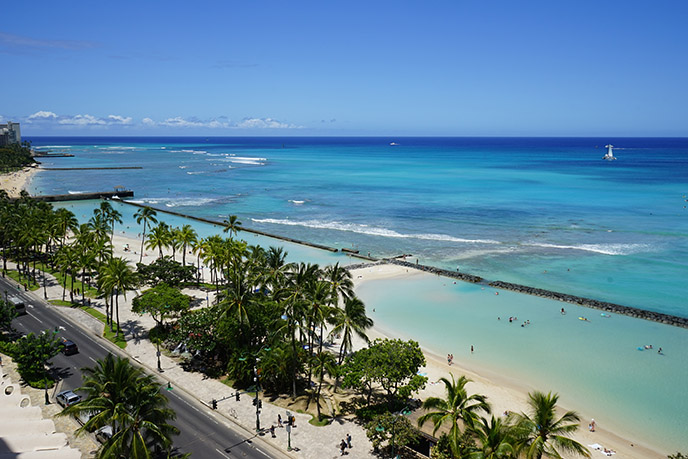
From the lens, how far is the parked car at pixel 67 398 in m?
34.9

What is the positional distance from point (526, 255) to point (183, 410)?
220 feet

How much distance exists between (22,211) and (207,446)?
2453 inches

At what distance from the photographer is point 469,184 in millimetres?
177375

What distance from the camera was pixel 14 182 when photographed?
6590 inches

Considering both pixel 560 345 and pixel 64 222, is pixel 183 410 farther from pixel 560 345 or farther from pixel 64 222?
pixel 64 222

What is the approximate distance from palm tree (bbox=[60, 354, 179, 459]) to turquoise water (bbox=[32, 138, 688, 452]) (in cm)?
3246

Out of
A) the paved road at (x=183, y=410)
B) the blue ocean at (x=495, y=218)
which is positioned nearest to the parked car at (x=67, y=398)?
the paved road at (x=183, y=410)

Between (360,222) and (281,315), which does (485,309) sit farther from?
(360,222)

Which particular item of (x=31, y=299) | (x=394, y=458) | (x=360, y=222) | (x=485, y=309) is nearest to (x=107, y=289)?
(x=31, y=299)

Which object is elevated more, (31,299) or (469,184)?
(469,184)

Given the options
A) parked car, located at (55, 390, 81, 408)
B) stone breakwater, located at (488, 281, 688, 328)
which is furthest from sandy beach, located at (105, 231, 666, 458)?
parked car, located at (55, 390, 81, 408)

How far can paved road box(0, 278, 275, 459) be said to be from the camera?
102 ft

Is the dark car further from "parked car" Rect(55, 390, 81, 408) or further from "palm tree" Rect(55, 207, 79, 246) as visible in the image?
"palm tree" Rect(55, 207, 79, 246)

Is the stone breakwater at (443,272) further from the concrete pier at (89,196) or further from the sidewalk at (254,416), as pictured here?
the concrete pier at (89,196)
